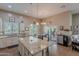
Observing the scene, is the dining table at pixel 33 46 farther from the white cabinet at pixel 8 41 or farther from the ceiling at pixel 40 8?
the ceiling at pixel 40 8

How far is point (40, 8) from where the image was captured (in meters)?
1.99

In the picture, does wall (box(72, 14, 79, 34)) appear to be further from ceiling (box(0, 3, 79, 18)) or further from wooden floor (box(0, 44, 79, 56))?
wooden floor (box(0, 44, 79, 56))

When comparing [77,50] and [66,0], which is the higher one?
Answer: [66,0]

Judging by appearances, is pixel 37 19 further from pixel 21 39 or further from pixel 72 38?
pixel 72 38

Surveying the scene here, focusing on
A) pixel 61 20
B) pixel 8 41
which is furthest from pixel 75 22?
pixel 8 41

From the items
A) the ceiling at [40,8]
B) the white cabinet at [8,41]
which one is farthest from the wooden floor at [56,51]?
the ceiling at [40,8]

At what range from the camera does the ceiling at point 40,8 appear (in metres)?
1.89

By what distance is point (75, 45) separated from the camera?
195 centimetres

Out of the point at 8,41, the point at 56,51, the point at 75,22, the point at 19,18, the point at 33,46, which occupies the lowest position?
the point at 56,51

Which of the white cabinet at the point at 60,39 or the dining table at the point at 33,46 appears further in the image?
the white cabinet at the point at 60,39

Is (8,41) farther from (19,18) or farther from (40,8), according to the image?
(40,8)

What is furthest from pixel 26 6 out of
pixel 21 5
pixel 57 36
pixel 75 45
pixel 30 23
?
pixel 75 45

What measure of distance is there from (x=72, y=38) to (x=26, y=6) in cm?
123

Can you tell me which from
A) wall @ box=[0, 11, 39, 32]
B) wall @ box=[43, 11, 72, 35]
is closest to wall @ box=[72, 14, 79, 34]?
wall @ box=[43, 11, 72, 35]
